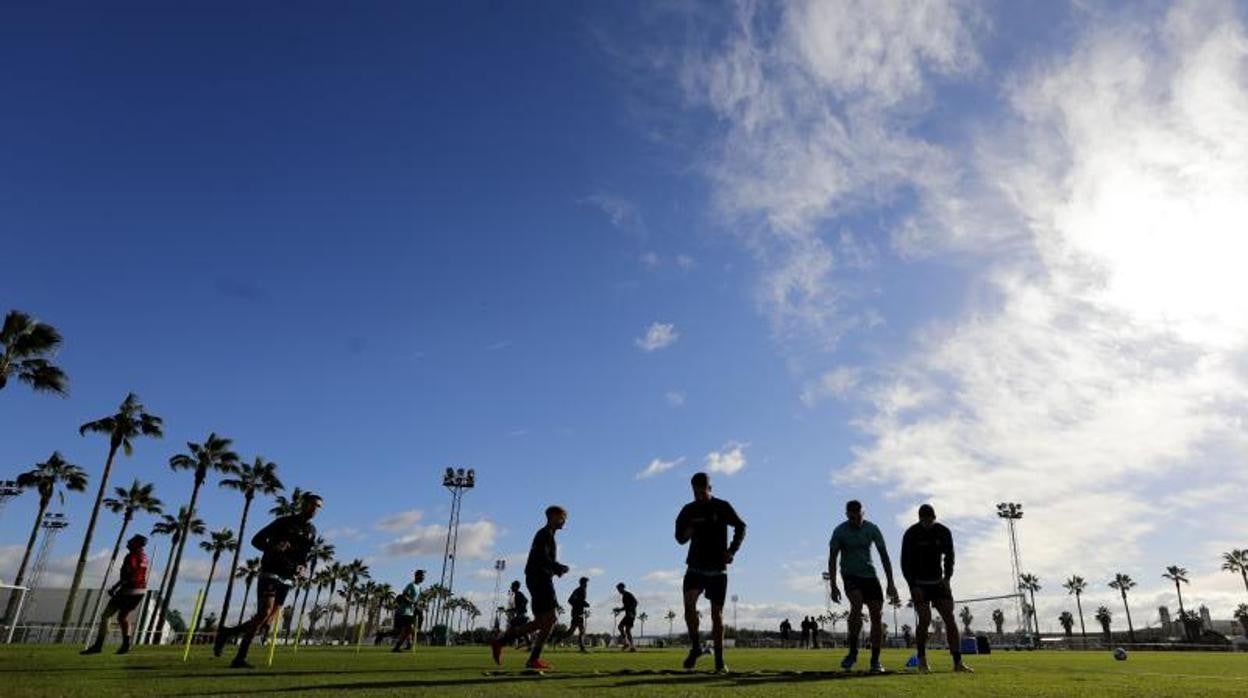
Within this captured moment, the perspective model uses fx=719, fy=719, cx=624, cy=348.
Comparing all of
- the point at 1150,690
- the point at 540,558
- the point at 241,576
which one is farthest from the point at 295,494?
the point at 1150,690

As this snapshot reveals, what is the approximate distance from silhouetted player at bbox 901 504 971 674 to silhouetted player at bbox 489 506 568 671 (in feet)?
13.6

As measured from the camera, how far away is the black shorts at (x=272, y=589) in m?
8.14

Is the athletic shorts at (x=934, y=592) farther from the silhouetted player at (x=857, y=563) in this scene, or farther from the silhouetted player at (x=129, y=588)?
the silhouetted player at (x=129, y=588)

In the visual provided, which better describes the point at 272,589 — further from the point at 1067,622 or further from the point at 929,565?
the point at 1067,622

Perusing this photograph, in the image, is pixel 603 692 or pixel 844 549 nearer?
pixel 603 692

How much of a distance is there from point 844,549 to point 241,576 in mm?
109521

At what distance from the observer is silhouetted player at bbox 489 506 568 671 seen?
27.1 feet

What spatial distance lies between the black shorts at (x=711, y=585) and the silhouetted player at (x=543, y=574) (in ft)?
5.88

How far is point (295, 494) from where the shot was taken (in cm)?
7175

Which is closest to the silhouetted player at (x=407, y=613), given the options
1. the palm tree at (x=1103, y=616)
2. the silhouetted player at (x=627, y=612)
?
the silhouetted player at (x=627, y=612)

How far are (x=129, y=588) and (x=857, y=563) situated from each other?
33.5 feet

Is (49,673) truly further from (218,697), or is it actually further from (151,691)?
(218,697)

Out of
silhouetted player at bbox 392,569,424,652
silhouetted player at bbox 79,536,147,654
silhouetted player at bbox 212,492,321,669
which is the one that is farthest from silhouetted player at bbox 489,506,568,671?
silhouetted player at bbox 392,569,424,652

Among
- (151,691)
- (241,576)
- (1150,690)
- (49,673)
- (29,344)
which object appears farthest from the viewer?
(241,576)
